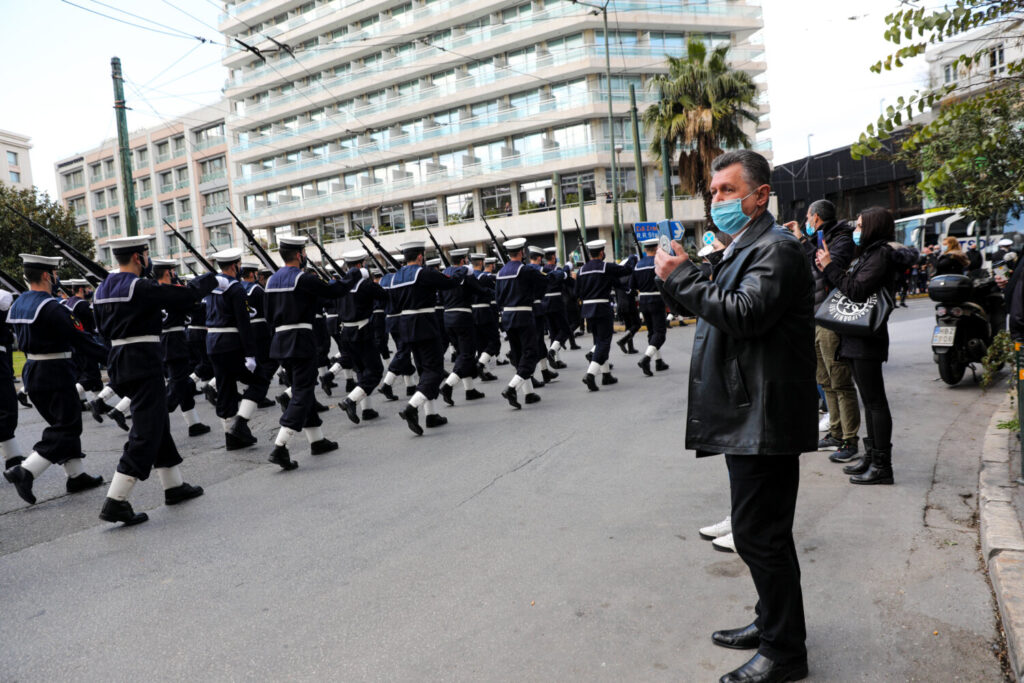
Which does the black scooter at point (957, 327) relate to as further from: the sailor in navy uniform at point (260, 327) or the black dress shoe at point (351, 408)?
the sailor in navy uniform at point (260, 327)

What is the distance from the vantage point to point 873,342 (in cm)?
491

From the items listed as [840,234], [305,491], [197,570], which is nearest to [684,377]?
[840,234]

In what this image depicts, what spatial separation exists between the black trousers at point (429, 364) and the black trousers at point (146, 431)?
A: 290 centimetres

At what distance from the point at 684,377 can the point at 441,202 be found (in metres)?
34.9

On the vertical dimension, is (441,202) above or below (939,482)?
above

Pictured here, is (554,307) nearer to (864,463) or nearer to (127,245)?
(864,463)

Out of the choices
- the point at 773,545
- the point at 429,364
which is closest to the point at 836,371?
the point at 773,545

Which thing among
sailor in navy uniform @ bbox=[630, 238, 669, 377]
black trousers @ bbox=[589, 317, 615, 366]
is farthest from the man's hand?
sailor in navy uniform @ bbox=[630, 238, 669, 377]

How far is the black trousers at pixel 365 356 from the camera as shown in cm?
929

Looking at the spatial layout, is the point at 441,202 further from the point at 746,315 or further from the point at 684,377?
the point at 746,315

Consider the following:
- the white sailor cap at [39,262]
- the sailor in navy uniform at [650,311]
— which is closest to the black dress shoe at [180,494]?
the white sailor cap at [39,262]

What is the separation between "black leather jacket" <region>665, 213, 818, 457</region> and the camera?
2611 millimetres

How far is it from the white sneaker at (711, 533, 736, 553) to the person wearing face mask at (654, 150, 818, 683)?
3.93 ft

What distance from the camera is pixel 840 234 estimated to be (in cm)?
554
